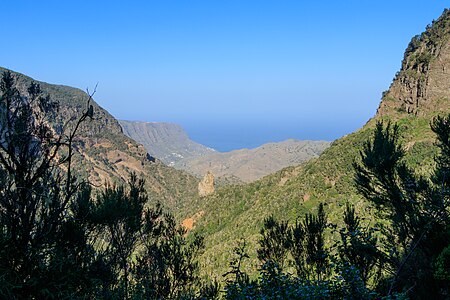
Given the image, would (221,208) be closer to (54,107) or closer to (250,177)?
(54,107)

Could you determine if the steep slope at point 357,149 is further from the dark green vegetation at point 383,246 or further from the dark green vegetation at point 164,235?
the dark green vegetation at point 383,246

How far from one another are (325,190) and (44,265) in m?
41.0

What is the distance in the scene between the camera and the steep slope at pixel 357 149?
3878cm

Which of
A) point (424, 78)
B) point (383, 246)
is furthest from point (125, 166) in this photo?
point (383, 246)

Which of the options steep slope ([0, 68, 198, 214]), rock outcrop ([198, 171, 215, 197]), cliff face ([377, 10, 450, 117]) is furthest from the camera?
steep slope ([0, 68, 198, 214])

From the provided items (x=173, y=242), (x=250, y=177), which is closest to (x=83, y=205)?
(x=173, y=242)

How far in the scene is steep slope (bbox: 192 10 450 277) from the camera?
38.8 metres

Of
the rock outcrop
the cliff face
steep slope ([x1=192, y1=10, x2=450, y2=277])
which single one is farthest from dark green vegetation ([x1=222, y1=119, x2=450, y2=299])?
the rock outcrop

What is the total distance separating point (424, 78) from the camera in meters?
45.0

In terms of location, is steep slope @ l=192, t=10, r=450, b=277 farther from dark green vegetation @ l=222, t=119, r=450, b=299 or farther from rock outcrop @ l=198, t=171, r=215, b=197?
dark green vegetation @ l=222, t=119, r=450, b=299

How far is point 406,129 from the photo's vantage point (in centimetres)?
4250

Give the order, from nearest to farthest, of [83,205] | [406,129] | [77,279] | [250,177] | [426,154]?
[77,279] → [83,205] → [426,154] → [406,129] → [250,177]

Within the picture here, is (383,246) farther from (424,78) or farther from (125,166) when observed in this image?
(125,166)

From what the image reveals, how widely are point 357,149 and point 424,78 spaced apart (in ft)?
42.9
